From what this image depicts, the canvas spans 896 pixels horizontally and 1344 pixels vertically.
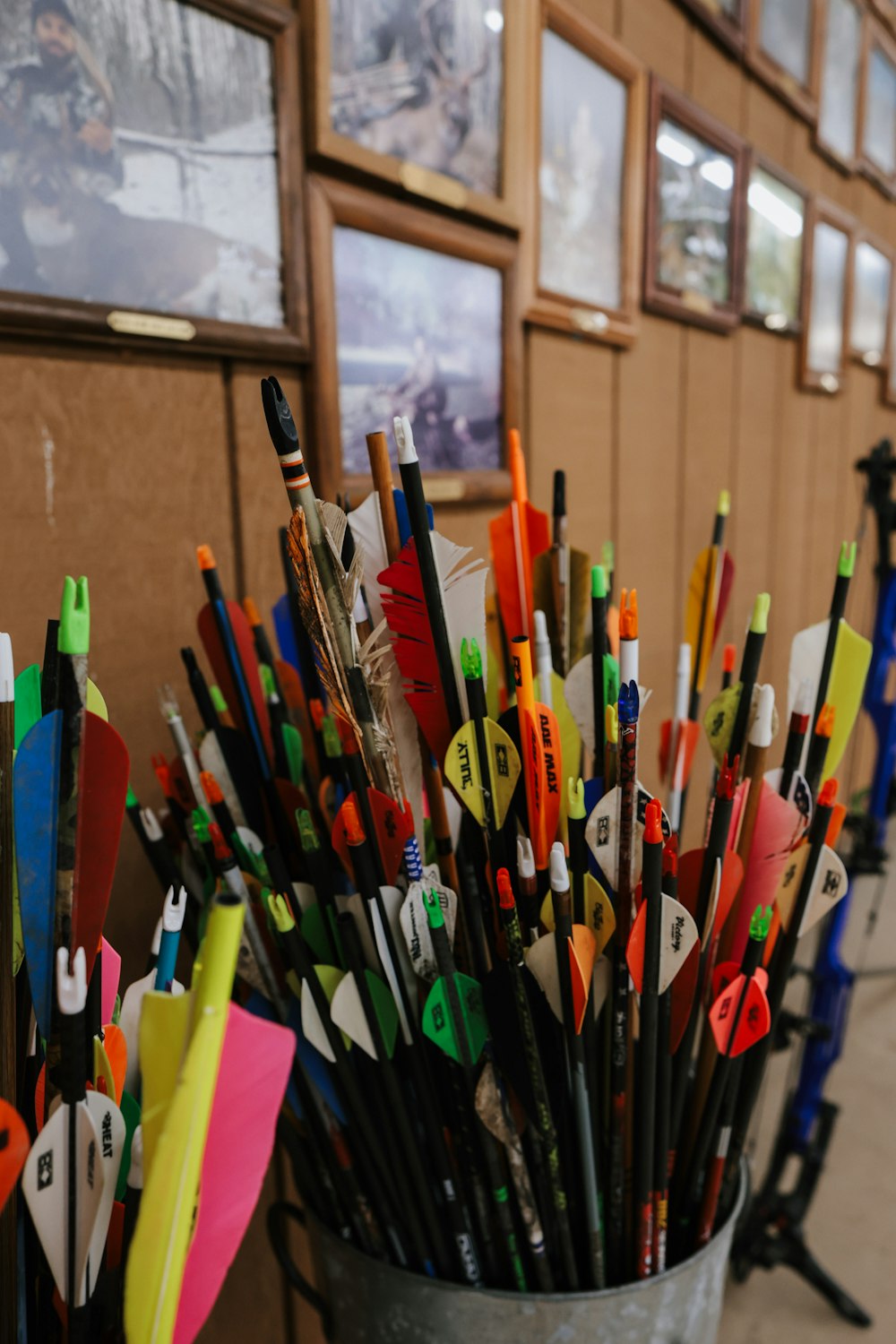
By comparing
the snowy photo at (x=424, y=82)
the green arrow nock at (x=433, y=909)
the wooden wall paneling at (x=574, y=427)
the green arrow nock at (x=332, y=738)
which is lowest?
the green arrow nock at (x=433, y=909)

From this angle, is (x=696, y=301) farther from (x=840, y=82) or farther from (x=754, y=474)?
(x=840, y=82)

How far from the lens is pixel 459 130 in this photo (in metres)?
0.94

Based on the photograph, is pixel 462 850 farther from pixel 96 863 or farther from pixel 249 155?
pixel 249 155

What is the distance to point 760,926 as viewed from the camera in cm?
49

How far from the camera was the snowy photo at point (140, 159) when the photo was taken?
58 centimetres

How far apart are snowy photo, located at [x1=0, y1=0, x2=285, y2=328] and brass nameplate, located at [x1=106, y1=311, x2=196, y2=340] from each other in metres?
0.01

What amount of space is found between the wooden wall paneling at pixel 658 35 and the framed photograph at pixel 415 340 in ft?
1.62

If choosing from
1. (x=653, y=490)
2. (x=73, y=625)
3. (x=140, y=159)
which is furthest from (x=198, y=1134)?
(x=653, y=490)

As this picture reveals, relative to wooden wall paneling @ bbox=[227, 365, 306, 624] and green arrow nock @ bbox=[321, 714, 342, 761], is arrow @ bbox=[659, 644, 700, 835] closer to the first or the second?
green arrow nock @ bbox=[321, 714, 342, 761]

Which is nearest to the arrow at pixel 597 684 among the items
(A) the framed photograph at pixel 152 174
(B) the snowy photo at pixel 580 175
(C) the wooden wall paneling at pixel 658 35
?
(A) the framed photograph at pixel 152 174

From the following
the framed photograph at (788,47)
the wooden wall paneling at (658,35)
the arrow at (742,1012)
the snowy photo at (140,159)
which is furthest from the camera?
the framed photograph at (788,47)

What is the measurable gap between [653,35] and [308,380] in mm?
944

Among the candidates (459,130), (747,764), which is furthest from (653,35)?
(747,764)

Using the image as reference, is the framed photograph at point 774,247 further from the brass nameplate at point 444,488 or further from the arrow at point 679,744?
the arrow at point 679,744
